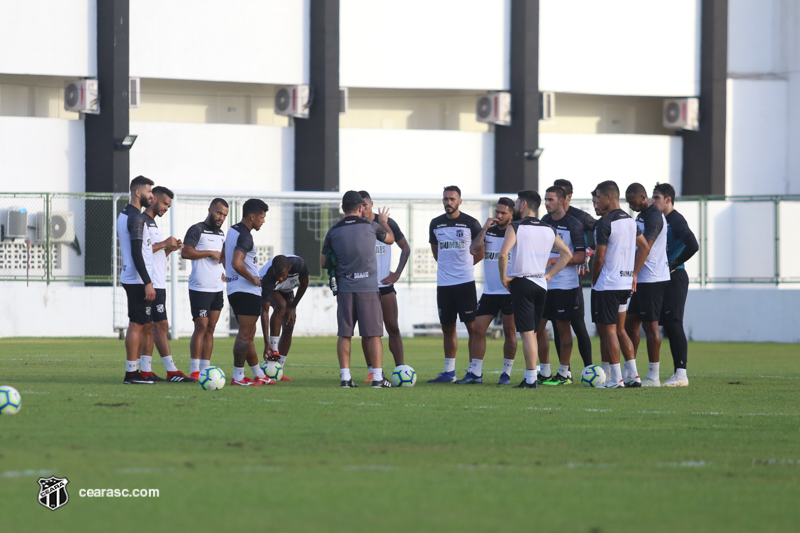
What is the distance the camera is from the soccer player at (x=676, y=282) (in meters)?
12.4

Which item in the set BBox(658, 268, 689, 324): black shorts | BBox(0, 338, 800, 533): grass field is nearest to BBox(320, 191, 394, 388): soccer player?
BBox(0, 338, 800, 533): grass field

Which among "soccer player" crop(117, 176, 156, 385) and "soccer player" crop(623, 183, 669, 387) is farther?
"soccer player" crop(623, 183, 669, 387)

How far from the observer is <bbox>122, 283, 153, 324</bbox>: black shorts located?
11969 mm

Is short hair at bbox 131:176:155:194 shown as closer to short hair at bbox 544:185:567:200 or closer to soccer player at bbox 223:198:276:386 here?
soccer player at bbox 223:198:276:386

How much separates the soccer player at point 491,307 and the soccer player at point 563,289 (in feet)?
1.61

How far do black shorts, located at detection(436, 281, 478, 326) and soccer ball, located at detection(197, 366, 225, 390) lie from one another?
2.85 m

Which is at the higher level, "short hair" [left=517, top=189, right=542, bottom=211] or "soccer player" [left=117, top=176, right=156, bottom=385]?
"short hair" [left=517, top=189, right=542, bottom=211]

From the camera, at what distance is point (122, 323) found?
926 inches

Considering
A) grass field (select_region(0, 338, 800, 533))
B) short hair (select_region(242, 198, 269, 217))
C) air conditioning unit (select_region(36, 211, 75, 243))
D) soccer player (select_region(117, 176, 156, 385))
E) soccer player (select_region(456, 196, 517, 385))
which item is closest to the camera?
grass field (select_region(0, 338, 800, 533))

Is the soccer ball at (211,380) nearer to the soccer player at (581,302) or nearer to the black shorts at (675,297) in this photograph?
the soccer player at (581,302)

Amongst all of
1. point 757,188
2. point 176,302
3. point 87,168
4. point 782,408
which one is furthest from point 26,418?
point 757,188

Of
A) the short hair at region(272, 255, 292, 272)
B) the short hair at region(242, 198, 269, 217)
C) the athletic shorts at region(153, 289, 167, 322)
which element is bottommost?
the athletic shorts at region(153, 289, 167, 322)

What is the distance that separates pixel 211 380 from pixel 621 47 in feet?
72.7

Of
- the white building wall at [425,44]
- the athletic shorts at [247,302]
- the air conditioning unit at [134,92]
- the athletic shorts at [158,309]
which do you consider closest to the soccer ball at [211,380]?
the athletic shorts at [247,302]
